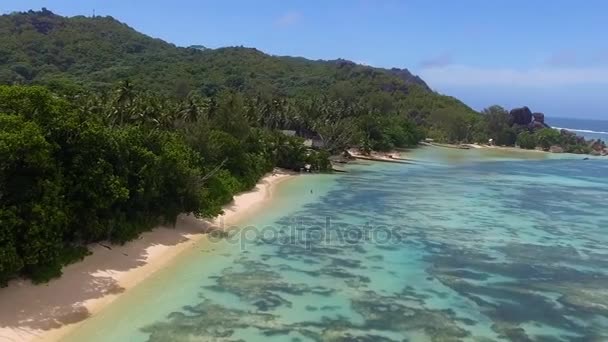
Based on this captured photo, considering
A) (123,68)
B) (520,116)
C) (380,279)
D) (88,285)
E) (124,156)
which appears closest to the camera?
(88,285)

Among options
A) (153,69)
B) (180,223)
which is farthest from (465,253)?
(153,69)

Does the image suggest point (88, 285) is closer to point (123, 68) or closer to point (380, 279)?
point (380, 279)

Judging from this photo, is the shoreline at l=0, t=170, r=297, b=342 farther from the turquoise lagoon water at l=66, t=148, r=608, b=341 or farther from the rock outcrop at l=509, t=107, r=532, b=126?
the rock outcrop at l=509, t=107, r=532, b=126

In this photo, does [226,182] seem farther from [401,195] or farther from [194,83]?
[194,83]

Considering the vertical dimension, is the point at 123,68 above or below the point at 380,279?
above

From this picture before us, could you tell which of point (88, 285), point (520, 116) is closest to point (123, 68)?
point (520, 116)

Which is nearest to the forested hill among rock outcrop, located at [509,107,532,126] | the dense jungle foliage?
the dense jungle foliage

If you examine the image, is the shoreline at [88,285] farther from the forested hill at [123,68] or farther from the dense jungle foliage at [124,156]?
the forested hill at [123,68]

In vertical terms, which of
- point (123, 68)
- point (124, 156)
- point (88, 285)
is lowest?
point (88, 285)
